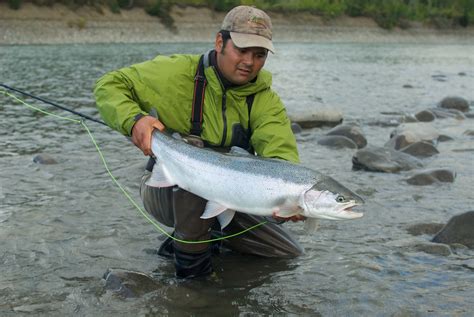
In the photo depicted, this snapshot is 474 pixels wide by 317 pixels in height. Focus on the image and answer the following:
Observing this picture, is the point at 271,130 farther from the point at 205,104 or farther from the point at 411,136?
the point at 411,136

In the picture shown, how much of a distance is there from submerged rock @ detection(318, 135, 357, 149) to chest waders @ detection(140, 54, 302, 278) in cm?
582

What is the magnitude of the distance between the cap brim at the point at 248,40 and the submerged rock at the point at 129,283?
6.73 feet

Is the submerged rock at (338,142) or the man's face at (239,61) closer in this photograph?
the man's face at (239,61)

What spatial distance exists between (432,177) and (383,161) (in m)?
0.99

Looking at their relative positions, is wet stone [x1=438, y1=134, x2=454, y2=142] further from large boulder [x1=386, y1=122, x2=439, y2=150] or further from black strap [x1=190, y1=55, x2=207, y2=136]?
black strap [x1=190, y1=55, x2=207, y2=136]

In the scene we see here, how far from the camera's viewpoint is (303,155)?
428 inches

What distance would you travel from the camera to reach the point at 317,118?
1423 centimetres

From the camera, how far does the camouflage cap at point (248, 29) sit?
4867mm

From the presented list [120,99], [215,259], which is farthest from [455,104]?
[120,99]

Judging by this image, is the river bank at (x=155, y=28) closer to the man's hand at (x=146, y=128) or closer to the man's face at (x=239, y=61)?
the man's face at (x=239, y=61)

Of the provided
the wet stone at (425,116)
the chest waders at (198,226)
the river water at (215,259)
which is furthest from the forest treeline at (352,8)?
the chest waders at (198,226)

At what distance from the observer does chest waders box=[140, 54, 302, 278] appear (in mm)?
4957

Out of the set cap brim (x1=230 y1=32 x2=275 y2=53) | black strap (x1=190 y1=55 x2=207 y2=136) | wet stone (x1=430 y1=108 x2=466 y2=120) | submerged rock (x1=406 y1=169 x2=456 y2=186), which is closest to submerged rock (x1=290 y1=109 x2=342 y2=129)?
wet stone (x1=430 y1=108 x2=466 y2=120)

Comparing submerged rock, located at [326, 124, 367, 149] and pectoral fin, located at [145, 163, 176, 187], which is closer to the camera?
pectoral fin, located at [145, 163, 176, 187]
